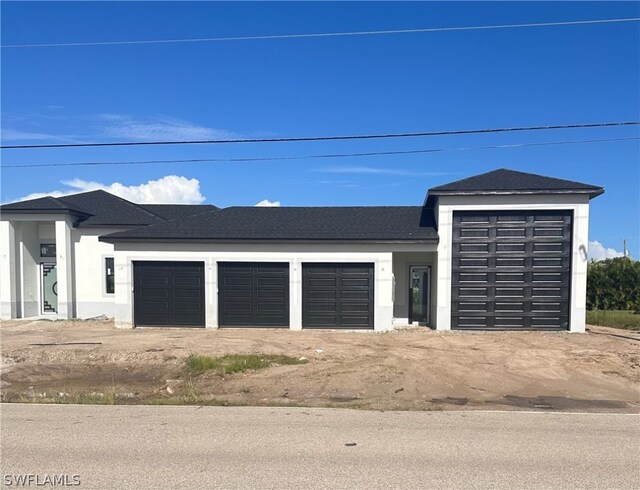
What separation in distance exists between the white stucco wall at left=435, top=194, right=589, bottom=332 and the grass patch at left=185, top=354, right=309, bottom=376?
684cm

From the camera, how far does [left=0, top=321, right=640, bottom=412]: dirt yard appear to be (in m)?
7.59

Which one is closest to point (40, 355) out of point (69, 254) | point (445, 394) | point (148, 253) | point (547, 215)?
point (148, 253)

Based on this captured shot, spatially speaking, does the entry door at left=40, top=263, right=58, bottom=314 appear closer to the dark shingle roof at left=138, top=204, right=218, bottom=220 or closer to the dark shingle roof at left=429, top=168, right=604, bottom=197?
the dark shingle roof at left=138, top=204, right=218, bottom=220

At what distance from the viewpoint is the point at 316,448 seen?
4973 mm

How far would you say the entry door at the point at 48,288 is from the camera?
1878 cm

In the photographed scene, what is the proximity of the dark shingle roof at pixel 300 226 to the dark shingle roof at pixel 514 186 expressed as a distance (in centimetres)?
178

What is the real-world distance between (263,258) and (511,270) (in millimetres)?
8918

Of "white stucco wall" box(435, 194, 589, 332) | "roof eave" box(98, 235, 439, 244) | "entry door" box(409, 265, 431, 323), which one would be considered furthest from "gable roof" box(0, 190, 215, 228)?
"white stucco wall" box(435, 194, 589, 332)

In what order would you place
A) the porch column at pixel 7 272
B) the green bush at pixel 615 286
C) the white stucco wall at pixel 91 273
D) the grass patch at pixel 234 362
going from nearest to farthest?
1. the grass patch at pixel 234 362
2. the porch column at pixel 7 272
3. the white stucco wall at pixel 91 273
4. the green bush at pixel 615 286

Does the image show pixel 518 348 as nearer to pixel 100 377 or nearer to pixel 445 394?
pixel 445 394

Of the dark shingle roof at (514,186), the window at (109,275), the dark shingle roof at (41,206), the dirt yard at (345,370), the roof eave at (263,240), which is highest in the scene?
the dark shingle roof at (514,186)

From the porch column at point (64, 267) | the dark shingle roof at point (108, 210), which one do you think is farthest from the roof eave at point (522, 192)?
the porch column at point (64, 267)

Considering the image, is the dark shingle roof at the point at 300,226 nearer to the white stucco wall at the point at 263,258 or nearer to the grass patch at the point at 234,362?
the white stucco wall at the point at 263,258

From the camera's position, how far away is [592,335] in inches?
567
